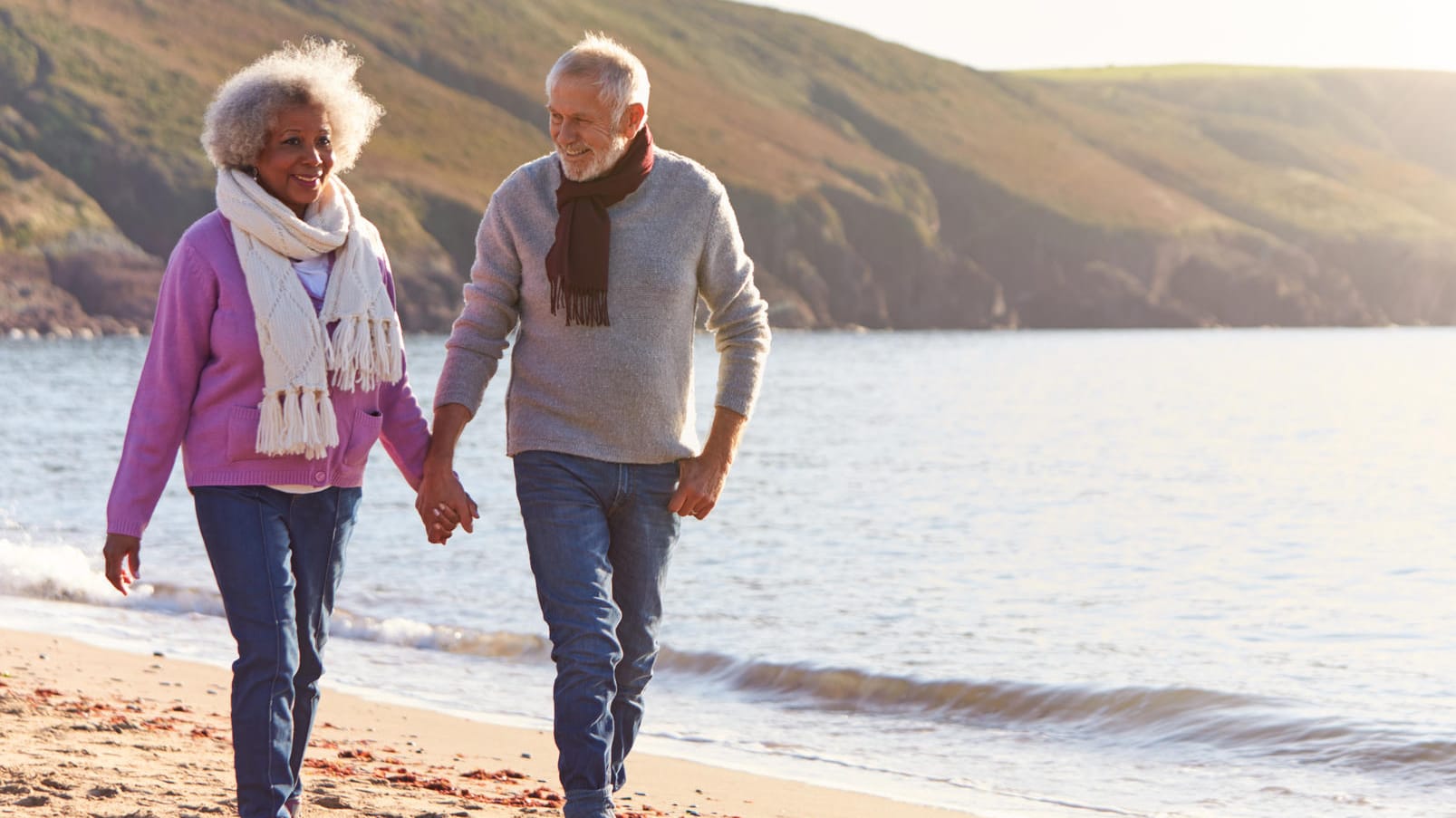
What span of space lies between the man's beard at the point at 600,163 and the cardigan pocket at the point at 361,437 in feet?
2.79

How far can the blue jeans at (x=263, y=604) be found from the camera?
413cm

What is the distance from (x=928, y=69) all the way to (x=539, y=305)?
19004 cm

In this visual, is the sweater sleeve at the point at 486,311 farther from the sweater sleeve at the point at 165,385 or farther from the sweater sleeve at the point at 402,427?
the sweater sleeve at the point at 165,385

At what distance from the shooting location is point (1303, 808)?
25.2 feet

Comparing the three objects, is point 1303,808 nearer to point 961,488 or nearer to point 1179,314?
point 961,488

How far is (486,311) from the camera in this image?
14.9ft

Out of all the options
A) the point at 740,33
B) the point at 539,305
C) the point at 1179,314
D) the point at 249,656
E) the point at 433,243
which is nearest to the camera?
the point at 249,656

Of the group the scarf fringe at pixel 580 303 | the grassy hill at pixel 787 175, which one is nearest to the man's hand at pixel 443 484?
the scarf fringe at pixel 580 303

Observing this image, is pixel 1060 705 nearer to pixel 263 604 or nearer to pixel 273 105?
pixel 263 604

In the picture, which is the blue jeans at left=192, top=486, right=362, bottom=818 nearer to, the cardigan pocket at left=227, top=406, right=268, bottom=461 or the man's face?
the cardigan pocket at left=227, top=406, right=268, bottom=461

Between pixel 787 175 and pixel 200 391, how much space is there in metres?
139

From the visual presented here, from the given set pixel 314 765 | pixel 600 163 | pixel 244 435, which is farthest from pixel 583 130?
pixel 314 765

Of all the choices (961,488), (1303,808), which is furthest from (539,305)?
(961,488)

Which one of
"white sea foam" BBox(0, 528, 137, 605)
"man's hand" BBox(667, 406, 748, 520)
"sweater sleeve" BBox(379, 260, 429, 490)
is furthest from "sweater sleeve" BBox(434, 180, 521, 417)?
"white sea foam" BBox(0, 528, 137, 605)
